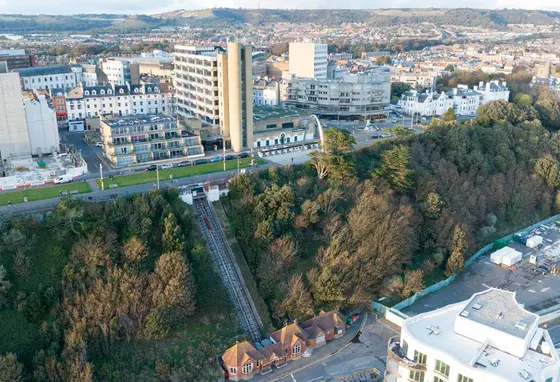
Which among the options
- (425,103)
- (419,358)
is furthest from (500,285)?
(425,103)

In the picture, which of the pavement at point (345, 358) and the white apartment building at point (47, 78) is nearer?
the pavement at point (345, 358)

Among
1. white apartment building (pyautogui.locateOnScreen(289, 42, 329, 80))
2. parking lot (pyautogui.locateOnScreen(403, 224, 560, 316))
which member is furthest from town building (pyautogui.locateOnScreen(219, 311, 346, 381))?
white apartment building (pyautogui.locateOnScreen(289, 42, 329, 80))

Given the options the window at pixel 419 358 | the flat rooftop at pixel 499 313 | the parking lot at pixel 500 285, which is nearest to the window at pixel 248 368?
the window at pixel 419 358

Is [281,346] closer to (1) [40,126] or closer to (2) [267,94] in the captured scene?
(1) [40,126]

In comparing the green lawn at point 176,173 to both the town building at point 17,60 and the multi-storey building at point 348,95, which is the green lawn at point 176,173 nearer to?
the multi-storey building at point 348,95

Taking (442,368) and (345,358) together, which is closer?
(442,368)

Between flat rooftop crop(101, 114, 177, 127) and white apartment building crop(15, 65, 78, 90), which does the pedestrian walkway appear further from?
white apartment building crop(15, 65, 78, 90)

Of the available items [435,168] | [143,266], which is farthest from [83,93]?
[435,168]
